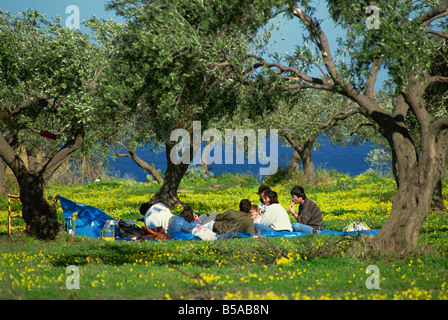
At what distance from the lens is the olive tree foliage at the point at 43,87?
1386cm

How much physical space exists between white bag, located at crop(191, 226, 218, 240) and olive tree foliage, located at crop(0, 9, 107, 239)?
12.2 feet

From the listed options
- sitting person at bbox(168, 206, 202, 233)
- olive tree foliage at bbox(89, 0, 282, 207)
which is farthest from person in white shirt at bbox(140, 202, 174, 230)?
olive tree foliage at bbox(89, 0, 282, 207)

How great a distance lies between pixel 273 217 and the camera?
15.2 meters

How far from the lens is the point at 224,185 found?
116ft

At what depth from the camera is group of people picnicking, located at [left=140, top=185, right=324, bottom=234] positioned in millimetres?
14305

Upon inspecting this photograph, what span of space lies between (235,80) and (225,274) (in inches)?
158

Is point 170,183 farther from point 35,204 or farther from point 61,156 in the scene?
point 35,204

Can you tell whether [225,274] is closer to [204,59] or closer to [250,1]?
[204,59]

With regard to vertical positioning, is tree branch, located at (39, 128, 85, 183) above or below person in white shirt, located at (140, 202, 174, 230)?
above

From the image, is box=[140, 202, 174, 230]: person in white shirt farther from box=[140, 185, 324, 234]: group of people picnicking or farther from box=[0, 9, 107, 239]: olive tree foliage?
box=[0, 9, 107, 239]: olive tree foliage

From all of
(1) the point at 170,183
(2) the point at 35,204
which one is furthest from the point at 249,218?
(1) the point at 170,183

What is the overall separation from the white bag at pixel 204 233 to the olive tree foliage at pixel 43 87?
3726 mm

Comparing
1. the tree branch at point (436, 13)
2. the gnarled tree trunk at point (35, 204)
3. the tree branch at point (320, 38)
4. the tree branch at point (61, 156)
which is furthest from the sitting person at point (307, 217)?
the gnarled tree trunk at point (35, 204)

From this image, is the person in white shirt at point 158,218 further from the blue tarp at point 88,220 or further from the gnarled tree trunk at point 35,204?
the gnarled tree trunk at point 35,204
